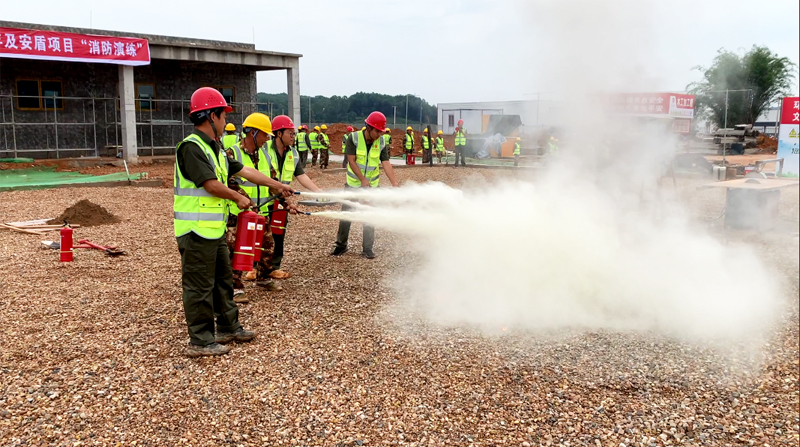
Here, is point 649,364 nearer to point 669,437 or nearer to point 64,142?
point 669,437

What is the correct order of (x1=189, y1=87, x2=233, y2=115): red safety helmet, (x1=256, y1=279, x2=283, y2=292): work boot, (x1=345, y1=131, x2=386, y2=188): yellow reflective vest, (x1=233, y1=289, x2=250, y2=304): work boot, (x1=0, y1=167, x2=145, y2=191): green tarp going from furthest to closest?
(x1=0, y1=167, x2=145, y2=191): green tarp → (x1=345, y1=131, x2=386, y2=188): yellow reflective vest → (x1=256, y1=279, x2=283, y2=292): work boot → (x1=233, y1=289, x2=250, y2=304): work boot → (x1=189, y1=87, x2=233, y2=115): red safety helmet

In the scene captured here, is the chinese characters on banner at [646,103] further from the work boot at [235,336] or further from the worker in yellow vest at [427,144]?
the worker in yellow vest at [427,144]

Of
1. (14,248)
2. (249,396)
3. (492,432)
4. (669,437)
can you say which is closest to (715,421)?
(669,437)

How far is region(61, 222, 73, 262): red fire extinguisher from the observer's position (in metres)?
7.36

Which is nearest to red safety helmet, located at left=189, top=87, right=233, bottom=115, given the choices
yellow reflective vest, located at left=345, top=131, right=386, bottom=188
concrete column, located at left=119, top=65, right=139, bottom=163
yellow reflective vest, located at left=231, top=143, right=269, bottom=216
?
yellow reflective vest, located at left=231, top=143, right=269, bottom=216

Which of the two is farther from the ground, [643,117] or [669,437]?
[643,117]

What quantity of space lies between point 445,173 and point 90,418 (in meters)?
19.6

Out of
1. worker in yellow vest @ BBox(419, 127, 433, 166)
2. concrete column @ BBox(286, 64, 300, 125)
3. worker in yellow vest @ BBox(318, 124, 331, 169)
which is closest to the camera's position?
worker in yellow vest @ BBox(318, 124, 331, 169)

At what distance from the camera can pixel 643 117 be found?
281 inches

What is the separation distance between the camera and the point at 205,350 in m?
4.66

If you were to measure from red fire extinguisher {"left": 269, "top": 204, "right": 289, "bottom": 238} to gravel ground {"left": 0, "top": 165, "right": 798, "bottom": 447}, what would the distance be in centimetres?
83

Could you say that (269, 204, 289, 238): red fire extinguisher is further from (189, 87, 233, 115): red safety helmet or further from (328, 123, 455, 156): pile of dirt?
(328, 123, 455, 156): pile of dirt

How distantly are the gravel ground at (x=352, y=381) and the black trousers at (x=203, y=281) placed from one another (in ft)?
0.88

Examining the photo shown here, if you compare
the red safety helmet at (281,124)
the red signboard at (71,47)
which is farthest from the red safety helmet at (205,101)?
the red signboard at (71,47)
